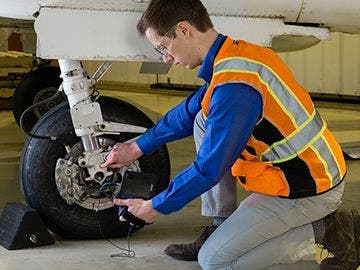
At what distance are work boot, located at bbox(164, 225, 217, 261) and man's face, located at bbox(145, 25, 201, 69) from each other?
988 millimetres

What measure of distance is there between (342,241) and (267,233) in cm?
29

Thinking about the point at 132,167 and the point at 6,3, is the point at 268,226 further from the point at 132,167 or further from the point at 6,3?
the point at 6,3

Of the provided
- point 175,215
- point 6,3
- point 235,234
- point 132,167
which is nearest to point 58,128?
point 132,167

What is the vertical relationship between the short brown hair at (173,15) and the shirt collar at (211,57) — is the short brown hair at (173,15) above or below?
above

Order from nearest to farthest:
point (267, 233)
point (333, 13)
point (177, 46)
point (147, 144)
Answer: point (177, 46)
point (267, 233)
point (147, 144)
point (333, 13)

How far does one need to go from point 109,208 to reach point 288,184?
117cm

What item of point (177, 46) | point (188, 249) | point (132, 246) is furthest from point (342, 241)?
point (132, 246)

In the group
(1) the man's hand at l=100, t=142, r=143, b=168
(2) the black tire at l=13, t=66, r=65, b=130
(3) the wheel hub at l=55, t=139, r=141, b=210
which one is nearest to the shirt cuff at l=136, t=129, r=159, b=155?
(1) the man's hand at l=100, t=142, r=143, b=168

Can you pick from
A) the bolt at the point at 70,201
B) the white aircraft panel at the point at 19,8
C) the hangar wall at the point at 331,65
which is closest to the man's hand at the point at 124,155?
the bolt at the point at 70,201

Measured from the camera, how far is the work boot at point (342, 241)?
257 centimetres

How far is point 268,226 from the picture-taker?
2482 millimetres

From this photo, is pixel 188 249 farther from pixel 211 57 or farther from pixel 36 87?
pixel 36 87

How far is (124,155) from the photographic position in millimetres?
2994

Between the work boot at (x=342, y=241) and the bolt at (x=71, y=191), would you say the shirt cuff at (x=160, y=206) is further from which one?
the bolt at (x=71, y=191)
